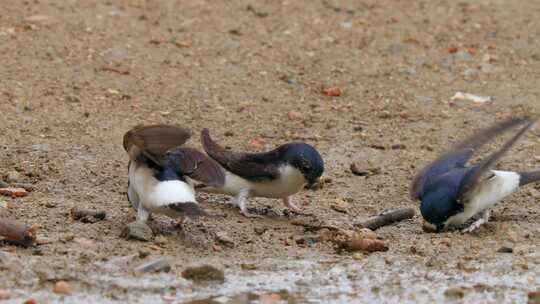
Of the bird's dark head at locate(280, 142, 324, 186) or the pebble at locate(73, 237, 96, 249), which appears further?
the bird's dark head at locate(280, 142, 324, 186)

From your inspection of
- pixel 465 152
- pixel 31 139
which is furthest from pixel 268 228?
pixel 31 139

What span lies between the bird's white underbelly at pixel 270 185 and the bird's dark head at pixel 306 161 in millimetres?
34

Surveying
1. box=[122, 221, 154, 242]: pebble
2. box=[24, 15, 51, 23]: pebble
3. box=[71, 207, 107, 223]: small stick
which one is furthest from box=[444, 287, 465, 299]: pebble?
box=[24, 15, 51, 23]: pebble

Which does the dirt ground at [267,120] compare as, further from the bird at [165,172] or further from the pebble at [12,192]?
the bird at [165,172]

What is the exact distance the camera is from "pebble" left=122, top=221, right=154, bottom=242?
249 inches

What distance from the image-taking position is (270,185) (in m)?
7.15

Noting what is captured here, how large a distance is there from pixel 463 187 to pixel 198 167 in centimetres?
137

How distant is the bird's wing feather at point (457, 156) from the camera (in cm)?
721

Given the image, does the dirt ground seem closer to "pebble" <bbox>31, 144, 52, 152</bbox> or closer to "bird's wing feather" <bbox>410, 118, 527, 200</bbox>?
"pebble" <bbox>31, 144, 52, 152</bbox>

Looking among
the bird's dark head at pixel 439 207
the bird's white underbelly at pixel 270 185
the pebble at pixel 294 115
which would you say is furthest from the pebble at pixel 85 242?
the pebble at pixel 294 115

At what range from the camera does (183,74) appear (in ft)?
30.4

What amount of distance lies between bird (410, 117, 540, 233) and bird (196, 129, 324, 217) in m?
0.60

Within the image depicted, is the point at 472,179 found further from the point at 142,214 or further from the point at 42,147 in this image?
the point at 42,147

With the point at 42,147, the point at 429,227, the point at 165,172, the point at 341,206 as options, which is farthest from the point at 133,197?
the point at 429,227
